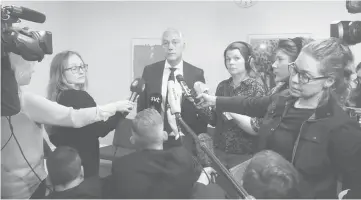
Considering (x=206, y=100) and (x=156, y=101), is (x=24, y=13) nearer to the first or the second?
(x=156, y=101)

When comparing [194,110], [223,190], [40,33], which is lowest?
[223,190]

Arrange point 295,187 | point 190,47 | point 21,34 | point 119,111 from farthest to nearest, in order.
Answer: point 190,47, point 119,111, point 21,34, point 295,187

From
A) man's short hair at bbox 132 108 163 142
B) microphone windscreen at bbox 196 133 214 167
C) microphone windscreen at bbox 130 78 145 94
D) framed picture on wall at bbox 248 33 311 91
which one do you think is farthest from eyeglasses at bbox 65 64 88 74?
framed picture on wall at bbox 248 33 311 91

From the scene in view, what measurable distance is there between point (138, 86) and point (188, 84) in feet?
0.73

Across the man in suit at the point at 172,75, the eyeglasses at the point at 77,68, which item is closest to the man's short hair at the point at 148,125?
the man in suit at the point at 172,75

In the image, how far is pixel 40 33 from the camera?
99 centimetres

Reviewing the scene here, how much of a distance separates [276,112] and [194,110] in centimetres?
35

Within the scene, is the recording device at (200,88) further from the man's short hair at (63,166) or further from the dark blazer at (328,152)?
the man's short hair at (63,166)

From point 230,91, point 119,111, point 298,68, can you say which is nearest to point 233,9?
point 230,91

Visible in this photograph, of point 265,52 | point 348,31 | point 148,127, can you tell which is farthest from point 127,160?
→ point 348,31

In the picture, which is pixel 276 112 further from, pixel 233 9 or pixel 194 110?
pixel 233 9

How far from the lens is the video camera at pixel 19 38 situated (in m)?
0.91

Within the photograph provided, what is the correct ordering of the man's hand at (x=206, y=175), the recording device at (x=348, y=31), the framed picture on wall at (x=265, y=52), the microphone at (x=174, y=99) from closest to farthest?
the recording device at (x=348, y=31)
the man's hand at (x=206, y=175)
the framed picture on wall at (x=265, y=52)
the microphone at (x=174, y=99)

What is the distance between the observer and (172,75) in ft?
4.65
